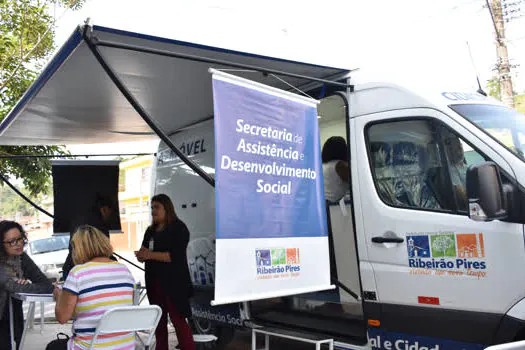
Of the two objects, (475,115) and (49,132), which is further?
(49,132)

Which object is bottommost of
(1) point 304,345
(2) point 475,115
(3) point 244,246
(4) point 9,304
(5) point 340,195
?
(1) point 304,345

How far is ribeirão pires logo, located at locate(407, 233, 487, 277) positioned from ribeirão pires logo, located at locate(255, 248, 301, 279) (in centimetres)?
86

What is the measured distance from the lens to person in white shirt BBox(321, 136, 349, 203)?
530cm

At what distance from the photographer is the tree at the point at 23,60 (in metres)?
9.44

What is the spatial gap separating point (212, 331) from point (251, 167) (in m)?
3.58

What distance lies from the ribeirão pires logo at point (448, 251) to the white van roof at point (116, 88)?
164cm

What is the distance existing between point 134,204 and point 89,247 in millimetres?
38893

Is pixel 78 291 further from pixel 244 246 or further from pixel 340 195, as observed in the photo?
pixel 340 195

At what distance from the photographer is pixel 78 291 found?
3680 millimetres

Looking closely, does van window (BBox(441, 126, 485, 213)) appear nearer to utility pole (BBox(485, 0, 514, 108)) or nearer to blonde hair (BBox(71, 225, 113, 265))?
blonde hair (BBox(71, 225, 113, 265))

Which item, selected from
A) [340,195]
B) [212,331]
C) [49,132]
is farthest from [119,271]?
[49,132]

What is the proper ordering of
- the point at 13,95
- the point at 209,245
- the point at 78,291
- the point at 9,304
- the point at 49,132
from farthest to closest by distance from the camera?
the point at 13,95
the point at 49,132
the point at 209,245
the point at 9,304
the point at 78,291

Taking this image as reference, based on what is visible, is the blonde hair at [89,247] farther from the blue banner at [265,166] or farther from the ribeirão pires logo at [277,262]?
the ribeirão pires logo at [277,262]

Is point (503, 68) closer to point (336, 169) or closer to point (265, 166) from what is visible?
point (336, 169)
